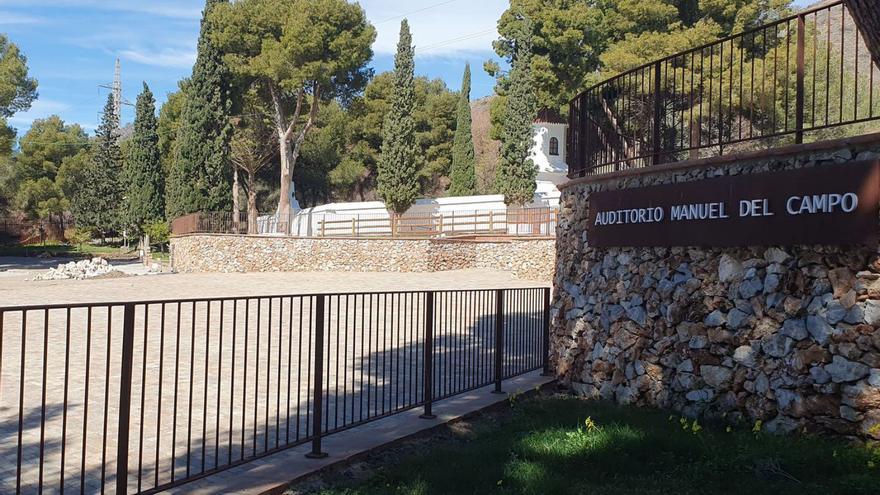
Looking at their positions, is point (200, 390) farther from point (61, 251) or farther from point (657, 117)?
point (61, 251)

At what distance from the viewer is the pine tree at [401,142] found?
132ft

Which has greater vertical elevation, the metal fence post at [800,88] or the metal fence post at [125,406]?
the metal fence post at [800,88]

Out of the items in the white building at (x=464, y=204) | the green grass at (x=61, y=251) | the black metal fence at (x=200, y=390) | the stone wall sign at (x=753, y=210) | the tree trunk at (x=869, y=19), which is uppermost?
the white building at (x=464, y=204)

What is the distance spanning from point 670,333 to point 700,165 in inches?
63.2

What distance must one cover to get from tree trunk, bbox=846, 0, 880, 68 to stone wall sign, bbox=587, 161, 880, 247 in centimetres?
126

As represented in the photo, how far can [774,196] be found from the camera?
6164 mm

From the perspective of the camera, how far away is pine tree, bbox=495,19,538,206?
4012cm

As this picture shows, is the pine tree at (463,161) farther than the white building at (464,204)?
Yes

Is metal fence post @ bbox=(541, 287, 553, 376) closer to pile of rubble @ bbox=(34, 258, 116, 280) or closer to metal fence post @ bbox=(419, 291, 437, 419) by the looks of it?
metal fence post @ bbox=(419, 291, 437, 419)

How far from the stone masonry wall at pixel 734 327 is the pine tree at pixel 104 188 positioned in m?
54.9

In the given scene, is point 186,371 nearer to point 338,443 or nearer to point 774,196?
point 338,443

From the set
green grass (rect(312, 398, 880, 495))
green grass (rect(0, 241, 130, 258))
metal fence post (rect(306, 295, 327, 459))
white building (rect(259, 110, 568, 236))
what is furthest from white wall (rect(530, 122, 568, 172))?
metal fence post (rect(306, 295, 327, 459))

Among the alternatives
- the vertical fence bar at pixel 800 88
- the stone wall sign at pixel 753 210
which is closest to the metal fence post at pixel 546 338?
the stone wall sign at pixel 753 210

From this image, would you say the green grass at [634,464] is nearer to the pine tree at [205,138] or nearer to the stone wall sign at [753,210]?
the stone wall sign at [753,210]
